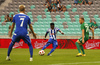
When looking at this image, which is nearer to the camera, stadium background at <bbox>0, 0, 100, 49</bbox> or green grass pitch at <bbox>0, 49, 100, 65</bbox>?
green grass pitch at <bbox>0, 49, 100, 65</bbox>

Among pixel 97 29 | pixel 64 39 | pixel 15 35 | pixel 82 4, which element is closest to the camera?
pixel 15 35

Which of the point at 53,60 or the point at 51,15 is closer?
the point at 53,60

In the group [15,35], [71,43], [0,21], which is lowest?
[71,43]

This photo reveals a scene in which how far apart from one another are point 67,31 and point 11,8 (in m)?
8.23

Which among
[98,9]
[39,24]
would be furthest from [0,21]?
[98,9]

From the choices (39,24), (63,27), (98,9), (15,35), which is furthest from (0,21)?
(15,35)

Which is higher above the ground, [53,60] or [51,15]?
[53,60]

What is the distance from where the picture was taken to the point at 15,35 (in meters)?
8.64

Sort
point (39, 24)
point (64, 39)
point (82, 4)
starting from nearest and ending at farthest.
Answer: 1. point (64, 39)
2. point (39, 24)
3. point (82, 4)

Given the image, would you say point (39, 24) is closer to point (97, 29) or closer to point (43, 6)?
point (43, 6)

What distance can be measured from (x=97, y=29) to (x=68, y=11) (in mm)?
4673

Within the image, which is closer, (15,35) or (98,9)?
(15,35)

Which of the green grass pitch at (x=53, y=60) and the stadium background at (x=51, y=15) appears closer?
the green grass pitch at (x=53, y=60)

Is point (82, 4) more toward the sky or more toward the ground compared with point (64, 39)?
more toward the sky
